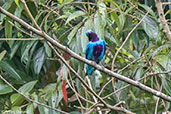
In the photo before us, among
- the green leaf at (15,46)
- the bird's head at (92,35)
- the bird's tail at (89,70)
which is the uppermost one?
the bird's head at (92,35)

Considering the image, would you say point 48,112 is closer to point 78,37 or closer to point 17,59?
point 78,37

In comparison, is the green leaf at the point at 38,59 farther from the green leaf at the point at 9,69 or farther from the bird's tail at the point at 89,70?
the bird's tail at the point at 89,70

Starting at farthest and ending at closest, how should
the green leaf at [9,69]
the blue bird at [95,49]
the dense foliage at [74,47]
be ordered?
the green leaf at [9,69], the blue bird at [95,49], the dense foliage at [74,47]

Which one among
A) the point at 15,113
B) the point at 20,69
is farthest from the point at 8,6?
the point at 20,69

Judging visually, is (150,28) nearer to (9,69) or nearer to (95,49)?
(95,49)

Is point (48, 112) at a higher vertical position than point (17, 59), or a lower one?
lower

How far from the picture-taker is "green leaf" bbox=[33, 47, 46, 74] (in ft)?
12.4

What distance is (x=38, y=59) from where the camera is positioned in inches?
151

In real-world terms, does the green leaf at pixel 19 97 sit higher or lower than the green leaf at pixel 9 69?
lower

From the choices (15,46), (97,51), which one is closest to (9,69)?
(15,46)

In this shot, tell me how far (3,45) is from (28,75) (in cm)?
47

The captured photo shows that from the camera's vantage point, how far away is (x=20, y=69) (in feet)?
13.9

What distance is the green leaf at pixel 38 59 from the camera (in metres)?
3.77

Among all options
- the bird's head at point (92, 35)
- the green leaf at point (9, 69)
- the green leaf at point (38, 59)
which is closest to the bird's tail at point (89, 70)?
the bird's head at point (92, 35)
